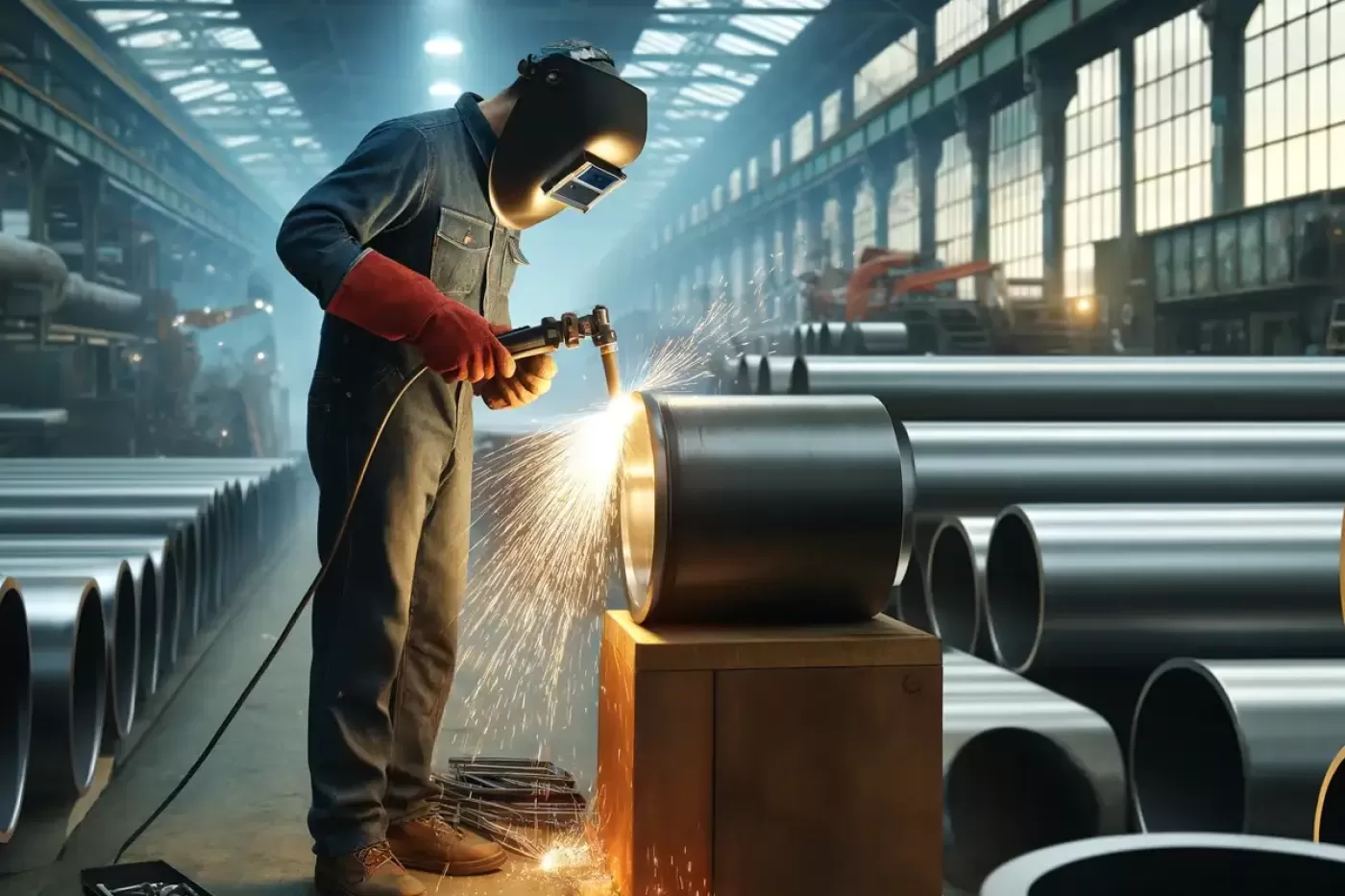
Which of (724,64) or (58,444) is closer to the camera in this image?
(58,444)

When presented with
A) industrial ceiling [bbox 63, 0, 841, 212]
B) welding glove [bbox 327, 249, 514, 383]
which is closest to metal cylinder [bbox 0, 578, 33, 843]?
welding glove [bbox 327, 249, 514, 383]

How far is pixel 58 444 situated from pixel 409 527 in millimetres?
7605

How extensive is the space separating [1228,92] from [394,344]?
1044 centimetres

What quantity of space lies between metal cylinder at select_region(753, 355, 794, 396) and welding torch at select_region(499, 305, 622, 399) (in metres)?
2.90

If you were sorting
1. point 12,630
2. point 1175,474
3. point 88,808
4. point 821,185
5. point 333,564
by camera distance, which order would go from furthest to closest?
point 821,185 < point 1175,474 < point 88,808 < point 12,630 < point 333,564

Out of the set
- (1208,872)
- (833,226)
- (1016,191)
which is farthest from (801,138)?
(1208,872)

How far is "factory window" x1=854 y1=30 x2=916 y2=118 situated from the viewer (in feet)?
56.7

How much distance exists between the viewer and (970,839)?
264 cm

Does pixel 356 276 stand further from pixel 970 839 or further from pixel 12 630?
pixel 970 839

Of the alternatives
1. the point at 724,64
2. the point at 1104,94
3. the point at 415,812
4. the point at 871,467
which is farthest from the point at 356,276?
the point at 724,64

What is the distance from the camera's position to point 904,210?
1812 centimetres

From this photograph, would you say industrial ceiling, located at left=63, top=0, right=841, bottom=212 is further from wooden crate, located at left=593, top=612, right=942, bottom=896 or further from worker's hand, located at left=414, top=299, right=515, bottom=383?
wooden crate, located at left=593, top=612, right=942, bottom=896

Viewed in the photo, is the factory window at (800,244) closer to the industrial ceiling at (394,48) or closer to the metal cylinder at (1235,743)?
the industrial ceiling at (394,48)

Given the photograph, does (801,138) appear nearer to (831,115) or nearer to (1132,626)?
(831,115)
